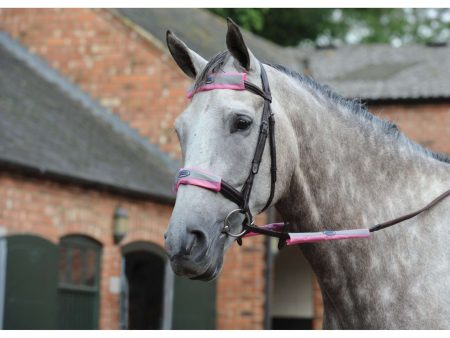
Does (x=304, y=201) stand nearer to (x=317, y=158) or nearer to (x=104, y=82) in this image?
(x=317, y=158)

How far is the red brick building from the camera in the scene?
12070 mm

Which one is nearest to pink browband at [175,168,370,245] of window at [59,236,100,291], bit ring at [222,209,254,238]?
bit ring at [222,209,254,238]

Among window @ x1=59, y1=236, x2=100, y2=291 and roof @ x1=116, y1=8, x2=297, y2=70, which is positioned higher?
roof @ x1=116, y1=8, x2=297, y2=70

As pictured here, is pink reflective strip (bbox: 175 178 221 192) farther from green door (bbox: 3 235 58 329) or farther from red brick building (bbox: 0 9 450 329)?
green door (bbox: 3 235 58 329)

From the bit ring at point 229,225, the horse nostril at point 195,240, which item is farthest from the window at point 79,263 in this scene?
the horse nostril at point 195,240

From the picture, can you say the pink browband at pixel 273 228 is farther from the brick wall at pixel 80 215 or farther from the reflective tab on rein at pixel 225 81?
the brick wall at pixel 80 215

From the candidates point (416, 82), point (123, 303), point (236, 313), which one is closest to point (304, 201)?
point (123, 303)

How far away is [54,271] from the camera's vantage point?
11570 millimetres

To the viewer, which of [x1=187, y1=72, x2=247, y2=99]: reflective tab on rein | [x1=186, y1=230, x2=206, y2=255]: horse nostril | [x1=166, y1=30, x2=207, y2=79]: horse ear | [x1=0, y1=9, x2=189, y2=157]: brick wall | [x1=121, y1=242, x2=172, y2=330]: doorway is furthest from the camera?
[x1=0, y1=9, x2=189, y2=157]: brick wall

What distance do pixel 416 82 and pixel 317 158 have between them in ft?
51.5

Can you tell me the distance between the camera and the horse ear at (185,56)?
4.20 metres

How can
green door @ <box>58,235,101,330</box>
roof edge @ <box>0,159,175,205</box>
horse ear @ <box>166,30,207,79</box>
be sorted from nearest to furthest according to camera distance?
horse ear @ <box>166,30,207,79</box> < roof edge @ <box>0,159,175,205</box> < green door @ <box>58,235,101,330</box>

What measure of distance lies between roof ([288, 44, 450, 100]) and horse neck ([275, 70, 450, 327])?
46.3 feet

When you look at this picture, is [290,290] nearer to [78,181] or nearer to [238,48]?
[78,181]
